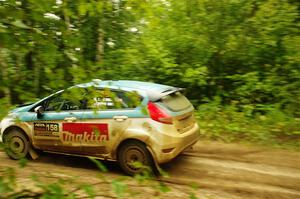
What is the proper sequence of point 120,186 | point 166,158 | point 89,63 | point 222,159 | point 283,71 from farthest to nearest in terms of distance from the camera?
1. point 283,71
2. point 222,159
3. point 166,158
4. point 89,63
5. point 120,186

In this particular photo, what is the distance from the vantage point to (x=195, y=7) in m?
11.7

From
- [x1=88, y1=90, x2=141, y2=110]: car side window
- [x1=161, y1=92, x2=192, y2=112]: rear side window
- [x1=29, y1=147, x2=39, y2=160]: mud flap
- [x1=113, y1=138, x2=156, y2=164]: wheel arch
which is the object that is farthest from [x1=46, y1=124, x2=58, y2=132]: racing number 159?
[x1=88, y1=90, x2=141, y2=110]: car side window

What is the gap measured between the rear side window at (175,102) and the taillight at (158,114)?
8.8 inches

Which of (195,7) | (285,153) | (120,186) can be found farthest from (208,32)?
(120,186)

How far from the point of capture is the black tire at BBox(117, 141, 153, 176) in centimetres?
629

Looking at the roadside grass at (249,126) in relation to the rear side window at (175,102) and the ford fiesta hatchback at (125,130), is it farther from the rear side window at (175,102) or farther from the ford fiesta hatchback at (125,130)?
the rear side window at (175,102)

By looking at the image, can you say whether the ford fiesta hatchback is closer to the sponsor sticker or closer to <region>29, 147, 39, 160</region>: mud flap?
the sponsor sticker

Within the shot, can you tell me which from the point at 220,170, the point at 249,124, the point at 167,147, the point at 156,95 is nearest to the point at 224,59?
the point at 249,124

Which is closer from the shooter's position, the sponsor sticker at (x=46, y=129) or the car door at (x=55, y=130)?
the car door at (x=55, y=130)

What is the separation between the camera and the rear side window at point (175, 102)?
6441 millimetres

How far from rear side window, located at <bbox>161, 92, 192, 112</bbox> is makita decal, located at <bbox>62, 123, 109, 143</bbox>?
1137mm

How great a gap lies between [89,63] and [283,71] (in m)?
9.35

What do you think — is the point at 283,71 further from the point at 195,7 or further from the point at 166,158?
the point at 166,158

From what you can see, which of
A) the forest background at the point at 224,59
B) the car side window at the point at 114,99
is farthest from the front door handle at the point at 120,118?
the car side window at the point at 114,99
